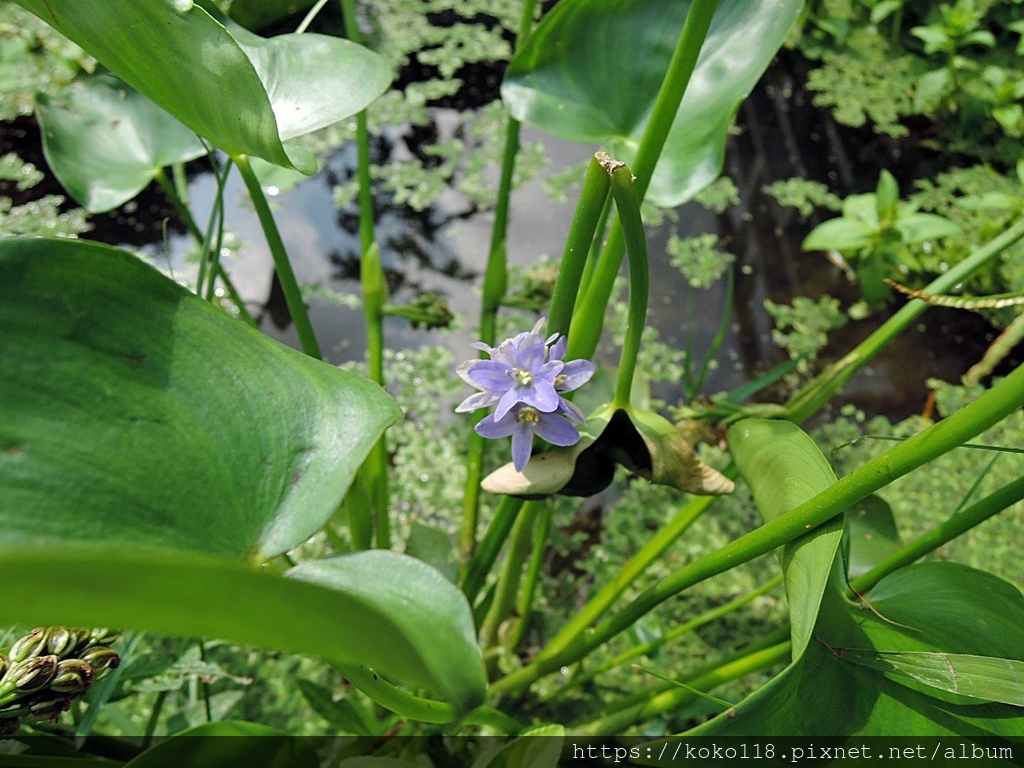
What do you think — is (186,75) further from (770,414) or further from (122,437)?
(770,414)

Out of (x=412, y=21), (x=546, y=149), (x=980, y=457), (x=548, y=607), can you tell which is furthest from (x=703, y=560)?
(x=412, y=21)

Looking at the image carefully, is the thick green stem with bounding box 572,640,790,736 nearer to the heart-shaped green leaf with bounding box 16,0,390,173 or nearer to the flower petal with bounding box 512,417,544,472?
the flower petal with bounding box 512,417,544,472

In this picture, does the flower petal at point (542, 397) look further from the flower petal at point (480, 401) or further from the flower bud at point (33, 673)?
the flower bud at point (33, 673)

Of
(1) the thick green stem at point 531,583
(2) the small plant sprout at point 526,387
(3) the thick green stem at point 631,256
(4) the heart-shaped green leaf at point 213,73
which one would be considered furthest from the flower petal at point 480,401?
(1) the thick green stem at point 531,583

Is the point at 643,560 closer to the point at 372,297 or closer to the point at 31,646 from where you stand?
the point at 372,297

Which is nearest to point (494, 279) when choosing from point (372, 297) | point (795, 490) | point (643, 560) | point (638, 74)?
point (372, 297)

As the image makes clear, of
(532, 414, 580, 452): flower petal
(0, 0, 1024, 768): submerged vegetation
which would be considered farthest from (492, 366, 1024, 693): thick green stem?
(532, 414, 580, 452): flower petal

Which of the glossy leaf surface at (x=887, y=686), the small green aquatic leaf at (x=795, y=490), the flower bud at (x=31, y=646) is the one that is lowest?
the glossy leaf surface at (x=887, y=686)
